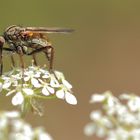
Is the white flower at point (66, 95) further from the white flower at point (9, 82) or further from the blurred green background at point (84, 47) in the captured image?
the blurred green background at point (84, 47)

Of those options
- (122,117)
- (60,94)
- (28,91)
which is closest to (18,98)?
(28,91)

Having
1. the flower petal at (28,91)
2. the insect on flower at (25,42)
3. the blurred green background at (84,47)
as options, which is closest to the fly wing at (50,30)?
the insect on flower at (25,42)

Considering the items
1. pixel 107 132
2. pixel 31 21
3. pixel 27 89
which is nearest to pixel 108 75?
pixel 31 21

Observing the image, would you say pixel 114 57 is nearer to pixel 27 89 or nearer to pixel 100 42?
pixel 100 42

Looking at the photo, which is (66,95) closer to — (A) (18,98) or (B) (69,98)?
(B) (69,98)

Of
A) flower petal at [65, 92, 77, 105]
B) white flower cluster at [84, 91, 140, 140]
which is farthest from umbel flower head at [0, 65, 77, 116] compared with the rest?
white flower cluster at [84, 91, 140, 140]

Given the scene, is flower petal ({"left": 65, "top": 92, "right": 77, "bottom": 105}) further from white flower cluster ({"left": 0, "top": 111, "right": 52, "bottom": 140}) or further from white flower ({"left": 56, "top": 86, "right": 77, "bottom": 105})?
white flower cluster ({"left": 0, "top": 111, "right": 52, "bottom": 140})
